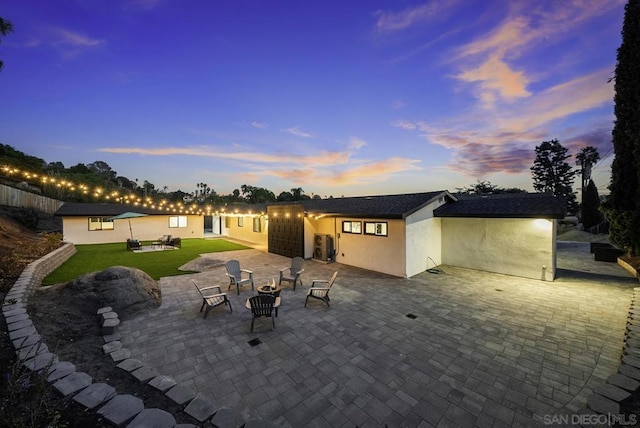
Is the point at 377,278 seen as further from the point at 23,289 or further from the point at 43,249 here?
the point at 43,249

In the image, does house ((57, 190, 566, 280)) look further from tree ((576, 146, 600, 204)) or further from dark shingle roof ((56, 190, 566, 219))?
tree ((576, 146, 600, 204))

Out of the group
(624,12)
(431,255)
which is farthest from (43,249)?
(624,12)

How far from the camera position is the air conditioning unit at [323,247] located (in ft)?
43.2

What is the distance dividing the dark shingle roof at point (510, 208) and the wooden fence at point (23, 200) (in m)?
31.6

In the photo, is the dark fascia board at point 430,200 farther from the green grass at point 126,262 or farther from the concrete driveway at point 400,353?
the green grass at point 126,262

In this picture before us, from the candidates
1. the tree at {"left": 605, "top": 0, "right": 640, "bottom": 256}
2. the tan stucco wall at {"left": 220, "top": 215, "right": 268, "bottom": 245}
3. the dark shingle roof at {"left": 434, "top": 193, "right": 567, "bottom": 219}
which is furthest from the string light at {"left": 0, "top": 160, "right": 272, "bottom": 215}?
the tree at {"left": 605, "top": 0, "right": 640, "bottom": 256}

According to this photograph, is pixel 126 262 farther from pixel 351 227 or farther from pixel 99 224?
pixel 351 227

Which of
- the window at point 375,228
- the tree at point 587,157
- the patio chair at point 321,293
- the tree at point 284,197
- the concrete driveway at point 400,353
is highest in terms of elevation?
the tree at point 587,157

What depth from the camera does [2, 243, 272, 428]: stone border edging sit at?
102 inches

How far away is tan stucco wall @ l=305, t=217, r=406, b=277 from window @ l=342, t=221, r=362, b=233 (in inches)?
6.6

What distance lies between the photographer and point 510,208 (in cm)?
986

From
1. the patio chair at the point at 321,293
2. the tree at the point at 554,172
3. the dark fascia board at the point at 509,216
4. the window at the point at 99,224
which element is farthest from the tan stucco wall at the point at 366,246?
the tree at the point at 554,172

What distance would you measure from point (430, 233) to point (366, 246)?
10.7ft

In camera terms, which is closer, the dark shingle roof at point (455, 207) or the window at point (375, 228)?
the dark shingle roof at point (455, 207)
